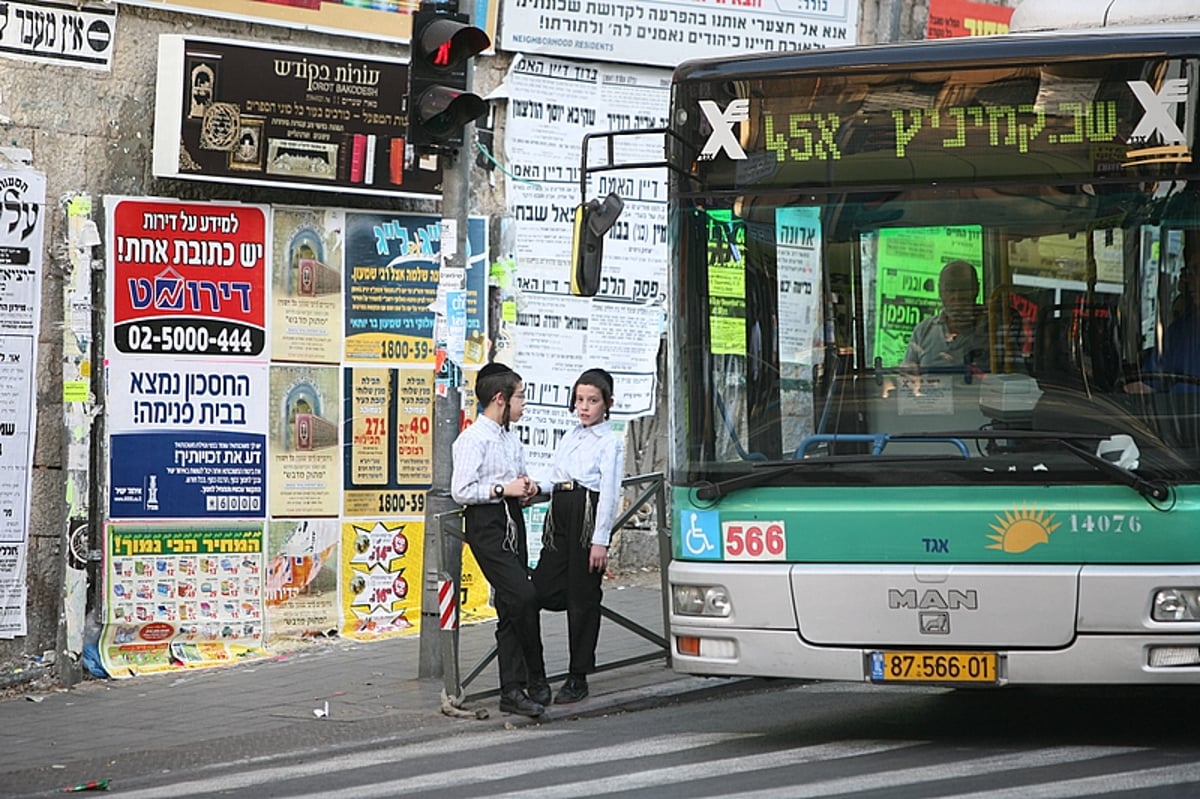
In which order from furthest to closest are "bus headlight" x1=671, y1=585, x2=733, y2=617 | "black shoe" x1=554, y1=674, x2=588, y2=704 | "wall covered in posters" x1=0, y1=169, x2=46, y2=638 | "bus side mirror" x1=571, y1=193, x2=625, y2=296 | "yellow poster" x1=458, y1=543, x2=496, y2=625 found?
"yellow poster" x1=458, y1=543, x2=496, y2=625
"wall covered in posters" x1=0, y1=169, x2=46, y2=638
"black shoe" x1=554, y1=674, x2=588, y2=704
"bus side mirror" x1=571, y1=193, x2=625, y2=296
"bus headlight" x1=671, y1=585, x2=733, y2=617

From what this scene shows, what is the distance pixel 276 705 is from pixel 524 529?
172cm

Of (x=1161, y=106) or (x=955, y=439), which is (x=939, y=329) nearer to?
(x=955, y=439)

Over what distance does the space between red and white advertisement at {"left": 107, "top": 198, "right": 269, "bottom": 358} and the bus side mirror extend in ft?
12.6

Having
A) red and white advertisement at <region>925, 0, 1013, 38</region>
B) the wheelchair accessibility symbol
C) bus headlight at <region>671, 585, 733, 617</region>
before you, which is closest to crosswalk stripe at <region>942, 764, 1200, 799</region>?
bus headlight at <region>671, 585, 733, 617</region>

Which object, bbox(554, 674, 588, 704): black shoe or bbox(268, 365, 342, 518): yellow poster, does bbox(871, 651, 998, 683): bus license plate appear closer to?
bbox(554, 674, 588, 704): black shoe

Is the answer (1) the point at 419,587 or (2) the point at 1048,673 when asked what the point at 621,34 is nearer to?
(1) the point at 419,587

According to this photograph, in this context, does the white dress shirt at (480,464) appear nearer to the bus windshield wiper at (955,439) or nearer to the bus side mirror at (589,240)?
the bus side mirror at (589,240)

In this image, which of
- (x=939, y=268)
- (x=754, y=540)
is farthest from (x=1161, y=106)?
(x=754, y=540)

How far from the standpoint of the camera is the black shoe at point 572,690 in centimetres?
1081

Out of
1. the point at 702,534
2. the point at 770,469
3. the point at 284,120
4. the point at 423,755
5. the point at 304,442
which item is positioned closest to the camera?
the point at 770,469

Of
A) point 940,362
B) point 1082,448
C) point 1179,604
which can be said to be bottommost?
point 1179,604

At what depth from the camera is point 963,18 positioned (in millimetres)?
18469

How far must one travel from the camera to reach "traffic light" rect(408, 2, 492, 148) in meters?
11.0

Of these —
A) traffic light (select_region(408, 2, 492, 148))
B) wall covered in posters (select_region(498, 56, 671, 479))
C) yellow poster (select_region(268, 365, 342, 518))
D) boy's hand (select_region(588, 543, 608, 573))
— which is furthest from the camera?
wall covered in posters (select_region(498, 56, 671, 479))
